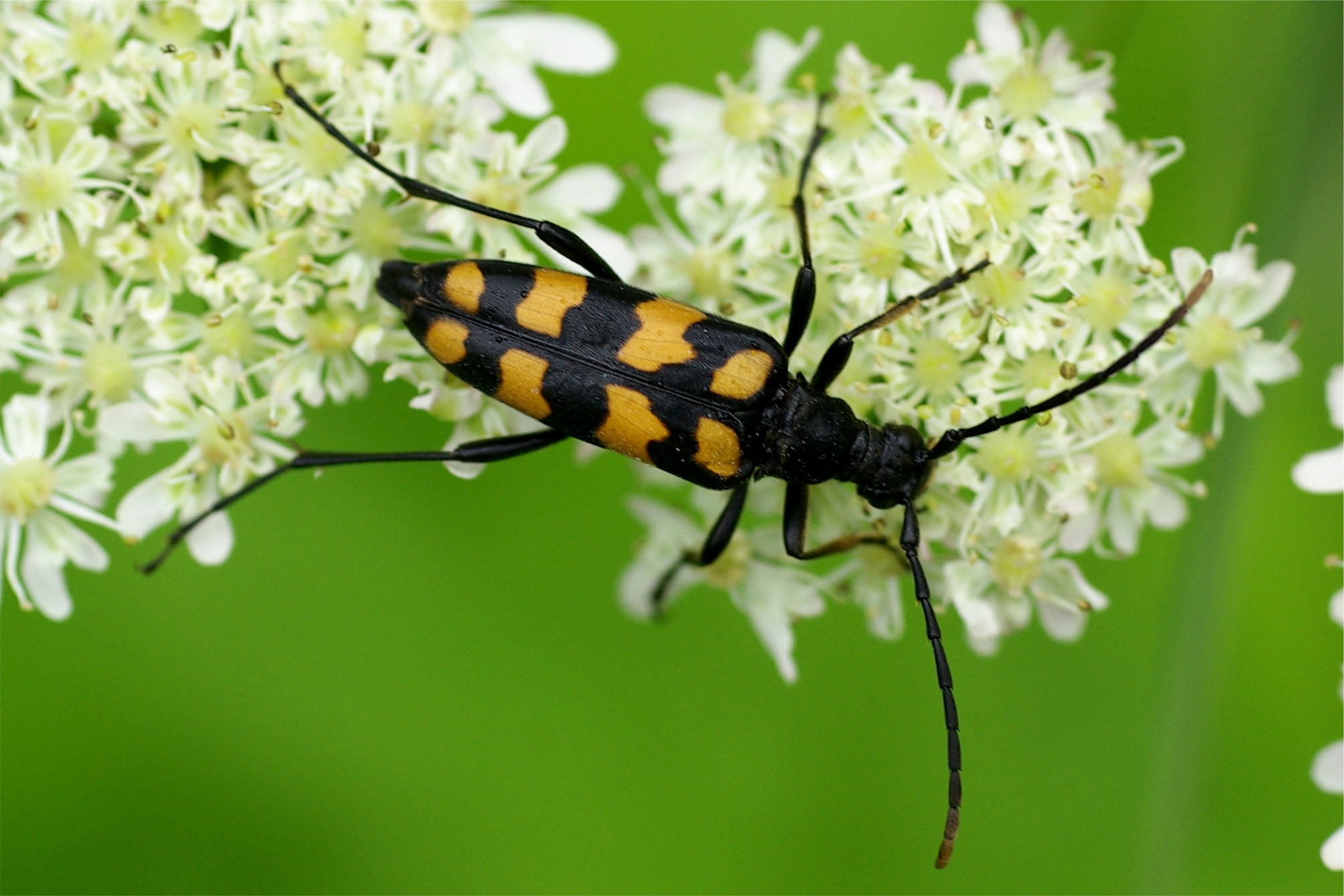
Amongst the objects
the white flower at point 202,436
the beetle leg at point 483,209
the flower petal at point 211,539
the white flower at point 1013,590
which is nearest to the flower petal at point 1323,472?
the white flower at point 1013,590

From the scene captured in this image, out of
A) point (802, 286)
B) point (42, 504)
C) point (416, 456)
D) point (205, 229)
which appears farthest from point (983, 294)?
point (42, 504)

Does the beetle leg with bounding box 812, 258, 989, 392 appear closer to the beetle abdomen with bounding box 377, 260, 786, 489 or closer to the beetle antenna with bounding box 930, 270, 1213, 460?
the beetle abdomen with bounding box 377, 260, 786, 489

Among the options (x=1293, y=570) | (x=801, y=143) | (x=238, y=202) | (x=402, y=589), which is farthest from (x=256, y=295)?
(x=1293, y=570)

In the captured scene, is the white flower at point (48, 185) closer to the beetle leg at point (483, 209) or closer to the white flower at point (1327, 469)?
the beetle leg at point (483, 209)

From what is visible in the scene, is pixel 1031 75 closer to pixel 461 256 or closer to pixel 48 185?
pixel 461 256

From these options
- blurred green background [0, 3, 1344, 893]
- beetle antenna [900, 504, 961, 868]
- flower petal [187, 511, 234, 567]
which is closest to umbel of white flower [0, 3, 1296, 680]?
flower petal [187, 511, 234, 567]

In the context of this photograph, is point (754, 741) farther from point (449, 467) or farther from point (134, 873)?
point (134, 873)

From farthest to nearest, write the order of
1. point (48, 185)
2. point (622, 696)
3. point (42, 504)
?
point (622, 696) < point (42, 504) < point (48, 185)
